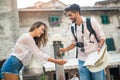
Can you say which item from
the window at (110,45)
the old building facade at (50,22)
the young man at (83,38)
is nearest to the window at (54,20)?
the old building facade at (50,22)

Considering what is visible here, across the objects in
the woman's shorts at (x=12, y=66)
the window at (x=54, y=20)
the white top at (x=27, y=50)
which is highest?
the window at (x=54, y=20)

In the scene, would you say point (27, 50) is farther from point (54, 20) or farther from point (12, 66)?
point (54, 20)

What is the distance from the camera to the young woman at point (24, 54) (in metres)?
3.69

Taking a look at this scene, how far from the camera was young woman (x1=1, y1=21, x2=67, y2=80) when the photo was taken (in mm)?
3689

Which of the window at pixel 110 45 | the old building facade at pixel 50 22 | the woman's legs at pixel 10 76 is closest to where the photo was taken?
the woman's legs at pixel 10 76

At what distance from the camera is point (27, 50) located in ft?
12.5

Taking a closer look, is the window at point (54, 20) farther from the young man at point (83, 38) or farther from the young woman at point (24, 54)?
the young woman at point (24, 54)

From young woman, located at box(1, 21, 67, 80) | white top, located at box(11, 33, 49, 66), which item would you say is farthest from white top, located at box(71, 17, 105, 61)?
white top, located at box(11, 33, 49, 66)

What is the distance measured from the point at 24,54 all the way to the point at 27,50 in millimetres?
72

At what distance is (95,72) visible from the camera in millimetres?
3918

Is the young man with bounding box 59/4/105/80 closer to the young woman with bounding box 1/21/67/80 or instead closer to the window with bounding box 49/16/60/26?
the young woman with bounding box 1/21/67/80

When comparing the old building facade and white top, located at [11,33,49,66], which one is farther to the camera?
the old building facade

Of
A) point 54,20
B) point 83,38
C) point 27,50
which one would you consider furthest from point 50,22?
point 27,50

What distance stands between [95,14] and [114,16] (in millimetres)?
1872
